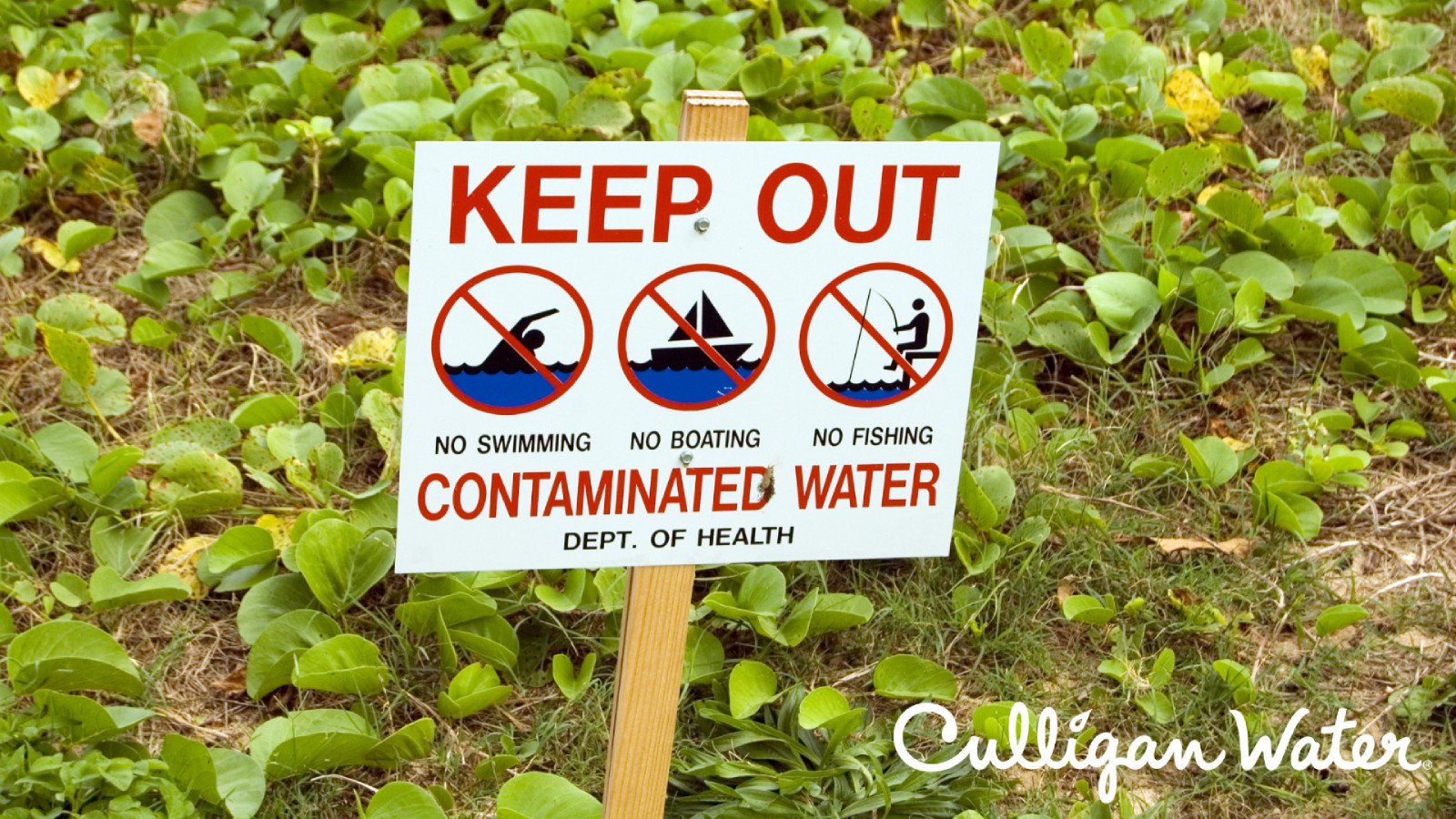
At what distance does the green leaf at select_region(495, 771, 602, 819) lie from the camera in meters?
1.71

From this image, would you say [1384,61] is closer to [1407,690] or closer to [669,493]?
[1407,690]

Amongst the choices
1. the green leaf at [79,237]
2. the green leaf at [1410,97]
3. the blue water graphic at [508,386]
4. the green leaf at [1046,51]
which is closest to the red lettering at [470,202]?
the blue water graphic at [508,386]

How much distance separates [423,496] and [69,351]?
1.05m

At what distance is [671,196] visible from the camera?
139 cm

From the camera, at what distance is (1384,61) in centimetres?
300

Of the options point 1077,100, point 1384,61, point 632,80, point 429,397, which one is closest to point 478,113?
point 632,80

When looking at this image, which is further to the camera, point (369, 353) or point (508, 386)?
point (369, 353)

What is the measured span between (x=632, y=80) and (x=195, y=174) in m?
0.87

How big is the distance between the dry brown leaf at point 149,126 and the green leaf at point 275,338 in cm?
60

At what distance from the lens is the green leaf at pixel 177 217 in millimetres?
2695

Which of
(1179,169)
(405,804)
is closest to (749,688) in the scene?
(405,804)

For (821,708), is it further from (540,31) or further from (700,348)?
(540,31)

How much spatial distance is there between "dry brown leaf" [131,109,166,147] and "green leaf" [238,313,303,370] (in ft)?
1.96

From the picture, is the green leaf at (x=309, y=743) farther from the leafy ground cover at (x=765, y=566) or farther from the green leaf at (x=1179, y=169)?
the green leaf at (x=1179, y=169)
